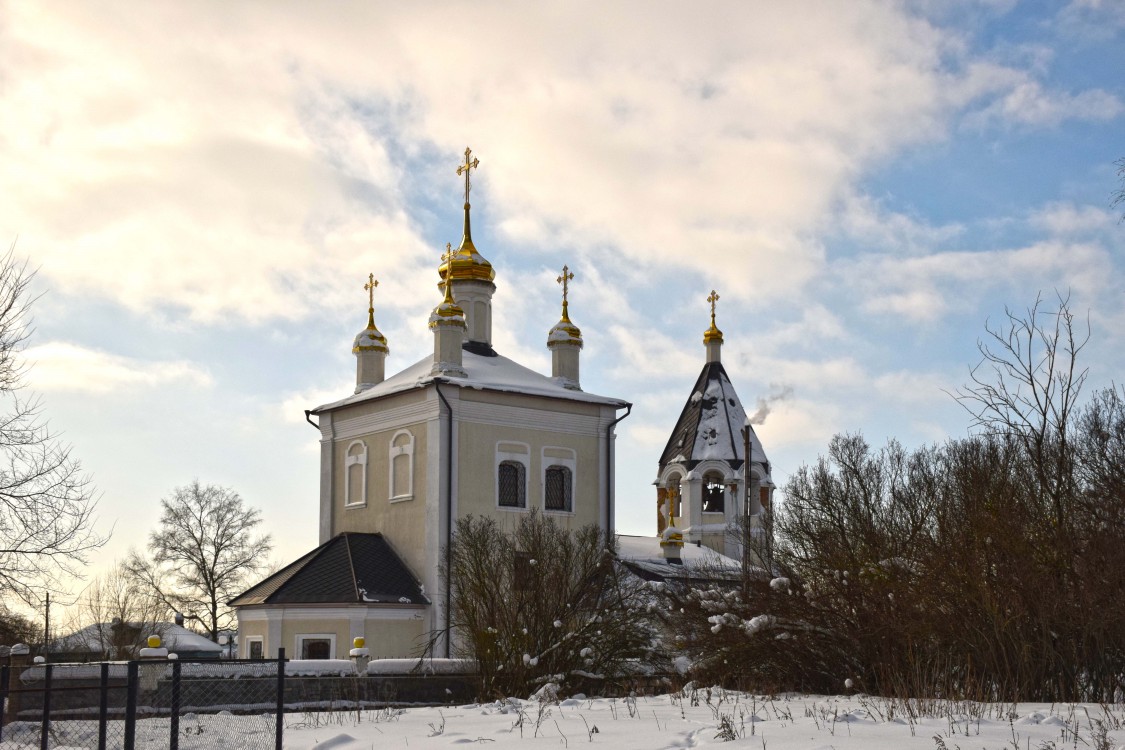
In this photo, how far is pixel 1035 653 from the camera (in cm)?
1559

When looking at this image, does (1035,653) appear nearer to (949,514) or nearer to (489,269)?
(949,514)

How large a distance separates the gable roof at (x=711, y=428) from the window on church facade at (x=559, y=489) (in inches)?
322

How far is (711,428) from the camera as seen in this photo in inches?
1772

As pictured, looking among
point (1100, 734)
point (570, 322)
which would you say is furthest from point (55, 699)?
point (570, 322)

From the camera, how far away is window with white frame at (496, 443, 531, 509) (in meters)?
35.9

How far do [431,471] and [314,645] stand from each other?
511 cm

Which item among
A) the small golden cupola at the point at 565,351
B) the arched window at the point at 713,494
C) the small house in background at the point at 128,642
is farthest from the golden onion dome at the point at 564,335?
the small house in background at the point at 128,642

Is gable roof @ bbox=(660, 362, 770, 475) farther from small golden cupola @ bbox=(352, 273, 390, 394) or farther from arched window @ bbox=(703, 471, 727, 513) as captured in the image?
small golden cupola @ bbox=(352, 273, 390, 394)

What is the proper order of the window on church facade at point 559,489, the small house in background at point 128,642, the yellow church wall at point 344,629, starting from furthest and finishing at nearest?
the small house in background at point 128,642 < the window on church facade at point 559,489 < the yellow church wall at point 344,629

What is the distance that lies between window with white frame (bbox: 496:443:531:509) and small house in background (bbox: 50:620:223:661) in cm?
1241

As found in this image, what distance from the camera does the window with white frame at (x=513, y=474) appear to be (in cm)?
3591

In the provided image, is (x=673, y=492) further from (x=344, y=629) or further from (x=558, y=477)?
(x=344, y=629)

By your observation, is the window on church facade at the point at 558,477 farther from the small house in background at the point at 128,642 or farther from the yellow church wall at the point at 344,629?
the small house in background at the point at 128,642

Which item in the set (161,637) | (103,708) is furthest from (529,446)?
(103,708)
